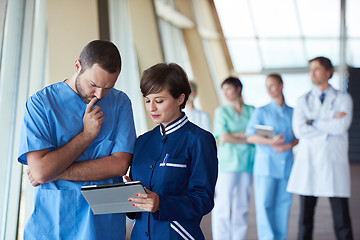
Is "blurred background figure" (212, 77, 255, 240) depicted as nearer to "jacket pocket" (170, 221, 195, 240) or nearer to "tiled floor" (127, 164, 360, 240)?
"tiled floor" (127, 164, 360, 240)

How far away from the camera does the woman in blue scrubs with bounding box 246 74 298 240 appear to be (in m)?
3.59

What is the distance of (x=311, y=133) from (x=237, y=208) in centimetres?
94

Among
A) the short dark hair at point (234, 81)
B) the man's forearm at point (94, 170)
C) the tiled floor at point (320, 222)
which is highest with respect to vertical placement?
the short dark hair at point (234, 81)

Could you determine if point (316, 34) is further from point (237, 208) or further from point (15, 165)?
point (15, 165)

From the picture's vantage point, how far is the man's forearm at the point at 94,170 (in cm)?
150

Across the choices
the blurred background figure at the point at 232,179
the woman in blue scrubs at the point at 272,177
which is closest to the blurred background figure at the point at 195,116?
the blurred background figure at the point at 232,179

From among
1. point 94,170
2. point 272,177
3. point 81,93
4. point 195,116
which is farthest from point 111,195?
point 195,116

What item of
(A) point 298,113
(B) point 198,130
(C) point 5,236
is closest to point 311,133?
(A) point 298,113

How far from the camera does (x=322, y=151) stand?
3.32 metres

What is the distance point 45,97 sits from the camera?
1538 millimetres

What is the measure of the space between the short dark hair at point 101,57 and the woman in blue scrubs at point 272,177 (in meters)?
2.30

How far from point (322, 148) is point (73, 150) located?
2.33 m

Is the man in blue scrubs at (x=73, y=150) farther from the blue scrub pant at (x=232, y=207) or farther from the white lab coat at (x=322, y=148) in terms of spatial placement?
the blue scrub pant at (x=232, y=207)

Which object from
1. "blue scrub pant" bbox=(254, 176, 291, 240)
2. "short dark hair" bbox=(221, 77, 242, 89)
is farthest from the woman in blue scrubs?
"short dark hair" bbox=(221, 77, 242, 89)
